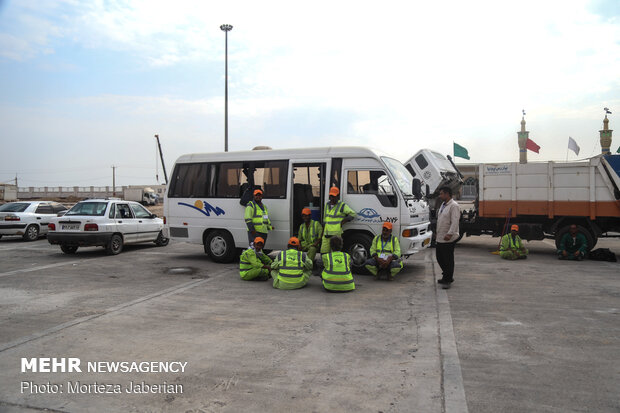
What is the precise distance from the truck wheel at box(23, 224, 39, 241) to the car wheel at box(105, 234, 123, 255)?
6.20 meters

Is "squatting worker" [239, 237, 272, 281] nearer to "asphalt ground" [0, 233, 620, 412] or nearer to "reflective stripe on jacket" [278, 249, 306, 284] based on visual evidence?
"asphalt ground" [0, 233, 620, 412]

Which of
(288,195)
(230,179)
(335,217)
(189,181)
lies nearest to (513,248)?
(335,217)

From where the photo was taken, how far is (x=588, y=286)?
8367mm

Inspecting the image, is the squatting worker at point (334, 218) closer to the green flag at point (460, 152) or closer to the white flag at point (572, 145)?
the green flag at point (460, 152)

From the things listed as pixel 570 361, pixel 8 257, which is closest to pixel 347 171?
pixel 570 361

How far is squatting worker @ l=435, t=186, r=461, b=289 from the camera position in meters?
8.09

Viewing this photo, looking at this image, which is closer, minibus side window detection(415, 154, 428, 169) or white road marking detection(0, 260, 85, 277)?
white road marking detection(0, 260, 85, 277)

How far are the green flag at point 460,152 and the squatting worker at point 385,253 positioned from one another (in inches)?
465

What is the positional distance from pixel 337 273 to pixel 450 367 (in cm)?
351

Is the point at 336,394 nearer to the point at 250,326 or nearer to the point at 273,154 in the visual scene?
the point at 250,326

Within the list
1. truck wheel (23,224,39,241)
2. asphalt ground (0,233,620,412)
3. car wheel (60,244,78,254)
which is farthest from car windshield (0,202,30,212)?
asphalt ground (0,233,620,412)

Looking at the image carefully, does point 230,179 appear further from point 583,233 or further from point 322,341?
point 583,233

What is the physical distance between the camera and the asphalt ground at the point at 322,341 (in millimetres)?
3818

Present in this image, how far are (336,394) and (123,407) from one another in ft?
5.80
